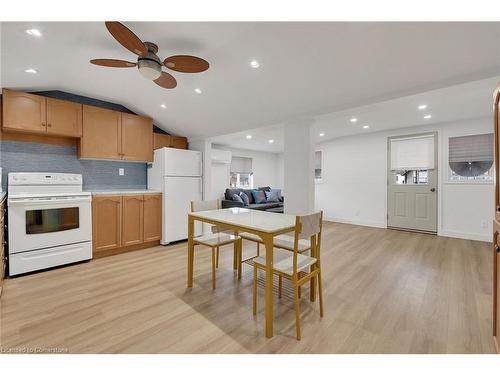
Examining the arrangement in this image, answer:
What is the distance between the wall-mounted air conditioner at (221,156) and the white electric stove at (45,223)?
10.9 ft

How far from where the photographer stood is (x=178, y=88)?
321cm

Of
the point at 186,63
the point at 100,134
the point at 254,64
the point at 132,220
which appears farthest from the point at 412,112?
the point at 100,134

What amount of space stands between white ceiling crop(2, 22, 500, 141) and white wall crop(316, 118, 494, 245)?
3.22 m

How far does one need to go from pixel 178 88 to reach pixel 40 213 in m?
2.31

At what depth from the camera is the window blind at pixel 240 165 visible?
23.3 ft

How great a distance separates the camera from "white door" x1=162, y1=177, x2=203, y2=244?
4.02m

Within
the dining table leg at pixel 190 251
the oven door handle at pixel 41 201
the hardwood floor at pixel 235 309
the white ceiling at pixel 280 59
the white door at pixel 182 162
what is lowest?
the hardwood floor at pixel 235 309

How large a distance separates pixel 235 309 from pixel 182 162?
2850 mm

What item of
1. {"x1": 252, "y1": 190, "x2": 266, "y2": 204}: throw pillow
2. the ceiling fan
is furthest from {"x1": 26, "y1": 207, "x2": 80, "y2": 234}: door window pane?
{"x1": 252, "y1": 190, "x2": 266, "y2": 204}: throw pillow

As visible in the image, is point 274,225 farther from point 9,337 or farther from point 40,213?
point 40,213

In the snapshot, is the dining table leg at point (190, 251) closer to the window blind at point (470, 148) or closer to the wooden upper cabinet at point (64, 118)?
the wooden upper cabinet at point (64, 118)

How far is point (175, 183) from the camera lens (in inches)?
163

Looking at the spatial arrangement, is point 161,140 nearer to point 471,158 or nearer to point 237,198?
point 237,198

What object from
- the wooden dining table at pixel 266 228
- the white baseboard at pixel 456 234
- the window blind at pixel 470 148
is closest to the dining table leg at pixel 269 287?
the wooden dining table at pixel 266 228
